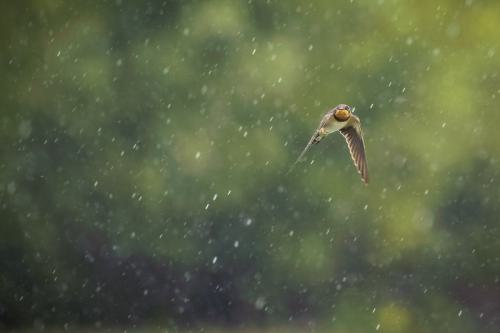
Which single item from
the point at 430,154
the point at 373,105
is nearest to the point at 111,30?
the point at 373,105

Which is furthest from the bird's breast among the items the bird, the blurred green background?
the blurred green background

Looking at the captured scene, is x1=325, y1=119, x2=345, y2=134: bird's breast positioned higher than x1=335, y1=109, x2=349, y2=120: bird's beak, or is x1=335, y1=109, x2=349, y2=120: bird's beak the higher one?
x1=325, y1=119, x2=345, y2=134: bird's breast

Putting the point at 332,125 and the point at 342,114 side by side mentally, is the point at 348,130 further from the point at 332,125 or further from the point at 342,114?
the point at 342,114

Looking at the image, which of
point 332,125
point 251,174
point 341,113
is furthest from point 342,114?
point 251,174

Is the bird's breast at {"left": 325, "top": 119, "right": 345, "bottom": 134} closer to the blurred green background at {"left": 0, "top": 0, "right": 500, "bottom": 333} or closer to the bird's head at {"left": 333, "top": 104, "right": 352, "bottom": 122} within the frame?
the bird's head at {"left": 333, "top": 104, "right": 352, "bottom": 122}

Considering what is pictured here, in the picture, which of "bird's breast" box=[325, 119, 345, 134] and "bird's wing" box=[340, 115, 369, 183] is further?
"bird's wing" box=[340, 115, 369, 183]

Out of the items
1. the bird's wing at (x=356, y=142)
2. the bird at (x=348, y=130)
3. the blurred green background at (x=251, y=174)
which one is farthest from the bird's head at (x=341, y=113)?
the blurred green background at (x=251, y=174)
